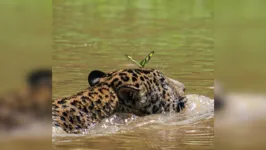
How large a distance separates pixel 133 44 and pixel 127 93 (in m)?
0.46

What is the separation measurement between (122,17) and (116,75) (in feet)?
1.41

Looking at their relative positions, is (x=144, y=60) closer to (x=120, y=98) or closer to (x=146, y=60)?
(x=146, y=60)

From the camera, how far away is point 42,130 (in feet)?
4.37

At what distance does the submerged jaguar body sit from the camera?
2.10 m

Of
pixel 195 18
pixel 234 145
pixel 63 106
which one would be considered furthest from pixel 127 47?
pixel 234 145

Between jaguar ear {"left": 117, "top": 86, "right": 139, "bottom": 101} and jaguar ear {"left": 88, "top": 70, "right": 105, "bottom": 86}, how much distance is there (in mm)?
192

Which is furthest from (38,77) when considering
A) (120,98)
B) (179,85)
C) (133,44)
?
(120,98)

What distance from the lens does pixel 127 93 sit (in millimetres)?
2258

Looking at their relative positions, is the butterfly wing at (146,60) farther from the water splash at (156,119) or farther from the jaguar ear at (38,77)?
the jaguar ear at (38,77)

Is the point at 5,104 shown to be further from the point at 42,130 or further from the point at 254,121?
the point at 254,121

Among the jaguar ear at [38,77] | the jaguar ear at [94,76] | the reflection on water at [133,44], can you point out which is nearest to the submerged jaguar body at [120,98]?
the jaguar ear at [94,76]

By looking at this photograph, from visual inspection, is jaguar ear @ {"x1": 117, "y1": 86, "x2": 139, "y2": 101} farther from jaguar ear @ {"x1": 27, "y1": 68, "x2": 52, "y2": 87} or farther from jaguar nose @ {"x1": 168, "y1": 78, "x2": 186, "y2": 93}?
jaguar ear @ {"x1": 27, "y1": 68, "x2": 52, "y2": 87}

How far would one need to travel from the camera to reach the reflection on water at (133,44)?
1749mm

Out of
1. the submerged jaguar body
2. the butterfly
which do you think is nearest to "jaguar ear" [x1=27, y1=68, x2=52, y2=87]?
the butterfly
